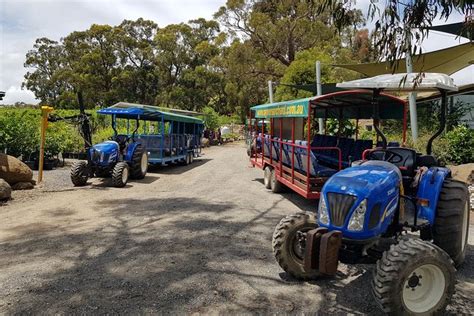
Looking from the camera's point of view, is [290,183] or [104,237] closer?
[104,237]

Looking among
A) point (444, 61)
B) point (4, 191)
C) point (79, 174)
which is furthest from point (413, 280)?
point (444, 61)

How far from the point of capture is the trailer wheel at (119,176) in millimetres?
10266

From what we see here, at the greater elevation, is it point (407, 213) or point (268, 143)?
point (268, 143)

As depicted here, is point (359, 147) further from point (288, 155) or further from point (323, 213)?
point (323, 213)

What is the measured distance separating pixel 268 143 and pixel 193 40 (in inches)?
1117

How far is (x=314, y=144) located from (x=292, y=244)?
669cm

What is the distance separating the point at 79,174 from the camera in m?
10.3

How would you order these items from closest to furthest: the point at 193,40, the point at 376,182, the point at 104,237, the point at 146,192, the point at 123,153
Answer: the point at 376,182, the point at 104,237, the point at 146,192, the point at 123,153, the point at 193,40

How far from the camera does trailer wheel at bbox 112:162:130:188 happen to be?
1027 cm

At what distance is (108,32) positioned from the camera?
3744 cm

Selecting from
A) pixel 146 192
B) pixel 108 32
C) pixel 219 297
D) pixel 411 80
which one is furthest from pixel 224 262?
pixel 108 32

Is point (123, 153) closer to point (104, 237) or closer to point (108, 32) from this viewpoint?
point (104, 237)

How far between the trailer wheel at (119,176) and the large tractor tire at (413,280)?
8.22 meters

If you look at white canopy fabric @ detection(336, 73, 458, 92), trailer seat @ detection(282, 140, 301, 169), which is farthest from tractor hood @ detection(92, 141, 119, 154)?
white canopy fabric @ detection(336, 73, 458, 92)
